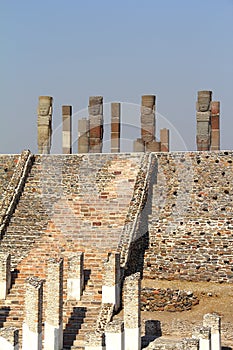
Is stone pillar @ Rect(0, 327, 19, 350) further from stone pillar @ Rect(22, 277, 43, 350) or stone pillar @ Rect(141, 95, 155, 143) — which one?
stone pillar @ Rect(141, 95, 155, 143)

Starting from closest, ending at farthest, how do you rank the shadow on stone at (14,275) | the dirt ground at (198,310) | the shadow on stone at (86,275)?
the dirt ground at (198,310) < the shadow on stone at (86,275) < the shadow on stone at (14,275)

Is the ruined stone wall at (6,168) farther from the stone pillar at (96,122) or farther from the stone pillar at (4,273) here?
the stone pillar at (4,273)

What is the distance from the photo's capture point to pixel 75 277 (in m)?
21.8

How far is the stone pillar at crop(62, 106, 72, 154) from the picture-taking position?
33375mm

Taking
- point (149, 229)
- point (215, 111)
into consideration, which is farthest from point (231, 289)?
point (215, 111)

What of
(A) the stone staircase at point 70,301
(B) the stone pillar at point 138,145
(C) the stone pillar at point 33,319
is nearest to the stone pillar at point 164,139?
(B) the stone pillar at point 138,145

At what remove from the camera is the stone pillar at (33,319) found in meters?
19.0

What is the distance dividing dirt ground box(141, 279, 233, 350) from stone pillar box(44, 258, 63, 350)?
7.28ft

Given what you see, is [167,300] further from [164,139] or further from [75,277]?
[164,139]

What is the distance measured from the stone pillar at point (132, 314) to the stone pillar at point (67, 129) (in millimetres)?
14206

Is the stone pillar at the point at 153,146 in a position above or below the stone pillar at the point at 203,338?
above

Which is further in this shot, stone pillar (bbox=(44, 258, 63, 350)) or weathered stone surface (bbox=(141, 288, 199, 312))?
weathered stone surface (bbox=(141, 288, 199, 312))

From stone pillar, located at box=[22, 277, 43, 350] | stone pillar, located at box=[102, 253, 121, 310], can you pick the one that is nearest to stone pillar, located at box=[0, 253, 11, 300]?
stone pillar, located at box=[102, 253, 121, 310]

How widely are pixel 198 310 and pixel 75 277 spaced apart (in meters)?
3.14
